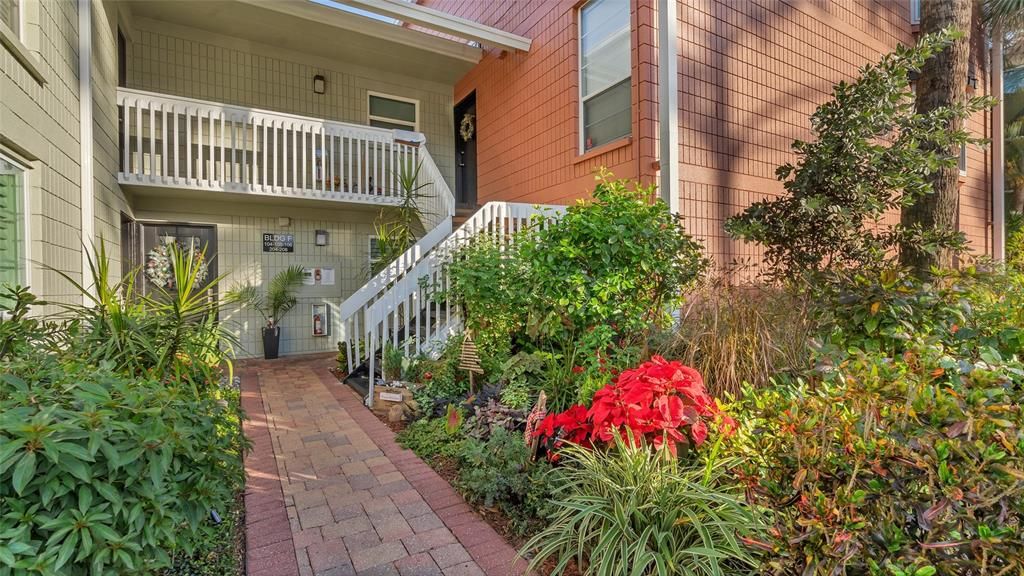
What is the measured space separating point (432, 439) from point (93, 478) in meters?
2.47

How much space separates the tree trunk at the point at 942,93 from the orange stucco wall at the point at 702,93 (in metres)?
1.55

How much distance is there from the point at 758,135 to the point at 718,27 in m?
1.38

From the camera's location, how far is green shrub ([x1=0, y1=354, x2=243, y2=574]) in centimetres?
123

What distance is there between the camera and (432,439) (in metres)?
3.69

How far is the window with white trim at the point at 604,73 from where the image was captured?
5.72 meters

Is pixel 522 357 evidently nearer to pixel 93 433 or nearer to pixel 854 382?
pixel 854 382

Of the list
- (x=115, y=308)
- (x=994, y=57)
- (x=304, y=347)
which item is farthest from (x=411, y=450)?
(x=994, y=57)

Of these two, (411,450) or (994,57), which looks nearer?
(411,450)

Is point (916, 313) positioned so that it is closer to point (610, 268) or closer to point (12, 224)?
point (610, 268)

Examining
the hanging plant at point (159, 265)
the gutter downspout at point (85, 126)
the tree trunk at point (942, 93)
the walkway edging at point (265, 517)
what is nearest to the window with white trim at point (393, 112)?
the hanging plant at point (159, 265)

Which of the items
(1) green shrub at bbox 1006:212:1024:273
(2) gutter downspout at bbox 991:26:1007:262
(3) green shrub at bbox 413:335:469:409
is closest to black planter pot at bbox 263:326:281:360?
(3) green shrub at bbox 413:335:469:409

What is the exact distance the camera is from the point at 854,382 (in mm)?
1903

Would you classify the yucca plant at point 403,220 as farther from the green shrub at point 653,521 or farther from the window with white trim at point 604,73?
the green shrub at point 653,521

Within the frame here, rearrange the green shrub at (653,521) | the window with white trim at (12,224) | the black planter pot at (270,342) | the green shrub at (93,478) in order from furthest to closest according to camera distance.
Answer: the black planter pot at (270,342)
the window with white trim at (12,224)
the green shrub at (653,521)
the green shrub at (93,478)
